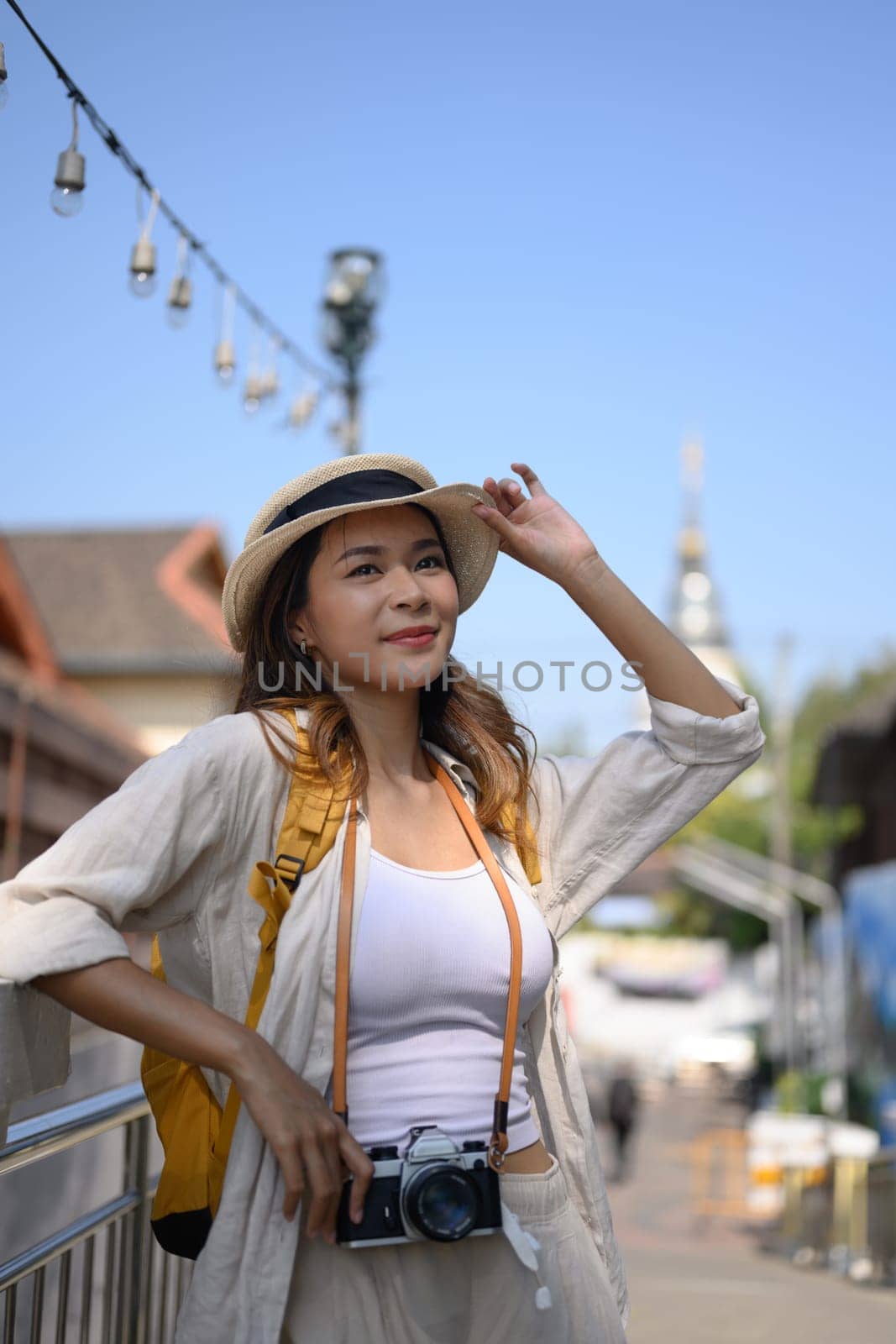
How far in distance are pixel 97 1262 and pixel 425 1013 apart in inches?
51.8

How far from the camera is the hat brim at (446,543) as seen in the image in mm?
2068

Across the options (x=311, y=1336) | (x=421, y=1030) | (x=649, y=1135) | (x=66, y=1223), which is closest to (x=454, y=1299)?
(x=311, y=1336)

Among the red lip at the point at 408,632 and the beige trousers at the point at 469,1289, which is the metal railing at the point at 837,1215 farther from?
the red lip at the point at 408,632

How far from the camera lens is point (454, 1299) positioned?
72.5 inches

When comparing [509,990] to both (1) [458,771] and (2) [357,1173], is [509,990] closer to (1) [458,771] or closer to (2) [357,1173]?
(2) [357,1173]

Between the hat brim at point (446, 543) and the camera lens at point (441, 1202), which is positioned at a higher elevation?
the hat brim at point (446, 543)

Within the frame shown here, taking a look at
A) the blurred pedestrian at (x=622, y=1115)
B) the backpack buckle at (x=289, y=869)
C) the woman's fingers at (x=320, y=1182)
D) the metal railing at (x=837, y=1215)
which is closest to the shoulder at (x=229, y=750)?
the backpack buckle at (x=289, y=869)

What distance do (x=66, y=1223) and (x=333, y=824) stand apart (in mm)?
1229

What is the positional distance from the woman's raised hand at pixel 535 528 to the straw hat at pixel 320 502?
60 millimetres

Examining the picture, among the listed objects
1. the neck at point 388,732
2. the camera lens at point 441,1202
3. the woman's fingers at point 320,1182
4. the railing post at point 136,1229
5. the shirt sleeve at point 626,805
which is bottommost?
the railing post at point 136,1229

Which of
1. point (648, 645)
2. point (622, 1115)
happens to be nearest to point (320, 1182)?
point (648, 645)

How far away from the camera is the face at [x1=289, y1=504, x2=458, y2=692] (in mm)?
2051

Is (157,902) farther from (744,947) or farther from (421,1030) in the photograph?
(744,947)

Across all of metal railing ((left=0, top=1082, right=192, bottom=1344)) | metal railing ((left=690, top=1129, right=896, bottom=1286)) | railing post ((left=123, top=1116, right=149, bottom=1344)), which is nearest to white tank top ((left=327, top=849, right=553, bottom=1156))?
metal railing ((left=0, top=1082, right=192, bottom=1344))
